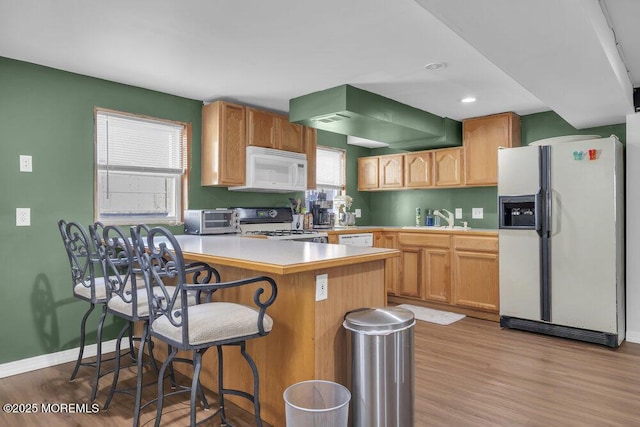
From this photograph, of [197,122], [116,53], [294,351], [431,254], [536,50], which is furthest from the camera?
[431,254]

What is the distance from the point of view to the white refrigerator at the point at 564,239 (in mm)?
3352

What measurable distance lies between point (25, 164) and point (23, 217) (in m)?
0.39

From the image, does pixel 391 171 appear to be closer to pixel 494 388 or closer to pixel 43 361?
pixel 494 388

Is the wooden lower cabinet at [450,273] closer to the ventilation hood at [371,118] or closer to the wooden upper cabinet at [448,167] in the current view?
the wooden upper cabinet at [448,167]

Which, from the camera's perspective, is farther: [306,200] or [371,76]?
[306,200]

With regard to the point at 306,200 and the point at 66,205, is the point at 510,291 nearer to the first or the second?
the point at 306,200

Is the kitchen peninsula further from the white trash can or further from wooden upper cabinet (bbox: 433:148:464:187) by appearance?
wooden upper cabinet (bbox: 433:148:464:187)

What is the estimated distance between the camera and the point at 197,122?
4.04 metres

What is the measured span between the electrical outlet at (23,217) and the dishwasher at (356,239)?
9.51ft

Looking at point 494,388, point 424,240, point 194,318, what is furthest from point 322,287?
point 424,240

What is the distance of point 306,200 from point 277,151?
3.61 feet

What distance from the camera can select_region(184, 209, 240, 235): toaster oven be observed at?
368 cm

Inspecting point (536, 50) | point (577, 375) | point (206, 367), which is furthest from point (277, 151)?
point (577, 375)

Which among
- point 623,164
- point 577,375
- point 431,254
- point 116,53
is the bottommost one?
point 577,375
